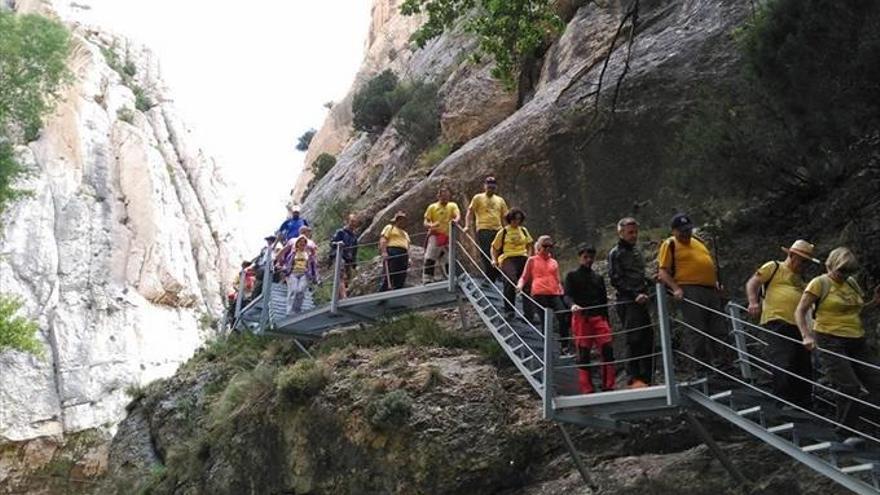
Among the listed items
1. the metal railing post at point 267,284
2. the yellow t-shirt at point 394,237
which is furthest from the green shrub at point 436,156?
the yellow t-shirt at point 394,237

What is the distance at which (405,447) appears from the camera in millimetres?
11555

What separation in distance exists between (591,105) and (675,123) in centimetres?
167

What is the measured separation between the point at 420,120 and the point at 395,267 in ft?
36.3

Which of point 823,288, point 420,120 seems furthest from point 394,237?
point 420,120

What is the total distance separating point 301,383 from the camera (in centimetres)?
1320

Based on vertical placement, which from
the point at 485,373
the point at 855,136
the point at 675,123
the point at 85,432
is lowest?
the point at 85,432

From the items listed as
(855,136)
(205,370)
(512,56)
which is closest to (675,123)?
(512,56)

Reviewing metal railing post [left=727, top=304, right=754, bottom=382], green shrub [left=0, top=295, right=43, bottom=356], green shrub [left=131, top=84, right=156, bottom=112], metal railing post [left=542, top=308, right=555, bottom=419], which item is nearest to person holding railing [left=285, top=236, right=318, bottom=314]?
metal railing post [left=542, top=308, right=555, bottom=419]

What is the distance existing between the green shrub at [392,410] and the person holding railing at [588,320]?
239 centimetres

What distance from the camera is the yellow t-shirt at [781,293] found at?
28.7 ft

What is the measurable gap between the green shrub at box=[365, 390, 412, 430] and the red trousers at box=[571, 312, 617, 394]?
2478 millimetres

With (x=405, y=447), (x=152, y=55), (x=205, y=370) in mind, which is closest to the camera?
(x=405, y=447)

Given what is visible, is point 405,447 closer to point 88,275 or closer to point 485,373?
point 485,373

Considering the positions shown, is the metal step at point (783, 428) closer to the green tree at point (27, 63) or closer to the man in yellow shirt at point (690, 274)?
the man in yellow shirt at point (690, 274)
